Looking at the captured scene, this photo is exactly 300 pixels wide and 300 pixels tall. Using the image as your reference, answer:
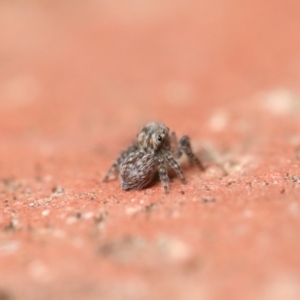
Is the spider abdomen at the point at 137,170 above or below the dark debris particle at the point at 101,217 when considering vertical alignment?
above

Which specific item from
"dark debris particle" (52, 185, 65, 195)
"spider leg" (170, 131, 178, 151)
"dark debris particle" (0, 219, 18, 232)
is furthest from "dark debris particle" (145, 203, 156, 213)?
"spider leg" (170, 131, 178, 151)

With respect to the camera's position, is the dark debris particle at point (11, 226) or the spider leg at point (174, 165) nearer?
the dark debris particle at point (11, 226)

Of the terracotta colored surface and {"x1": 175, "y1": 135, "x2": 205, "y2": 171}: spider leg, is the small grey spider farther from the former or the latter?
the terracotta colored surface

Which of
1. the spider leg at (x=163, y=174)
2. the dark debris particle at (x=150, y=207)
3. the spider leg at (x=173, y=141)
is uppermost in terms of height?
the spider leg at (x=173, y=141)

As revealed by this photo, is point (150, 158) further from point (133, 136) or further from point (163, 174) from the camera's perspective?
point (133, 136)

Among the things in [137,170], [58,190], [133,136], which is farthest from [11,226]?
[133,136]

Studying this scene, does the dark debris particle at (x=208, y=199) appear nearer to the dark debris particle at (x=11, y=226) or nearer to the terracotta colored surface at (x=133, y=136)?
the terracotta colored surface at (x=133, y=136)

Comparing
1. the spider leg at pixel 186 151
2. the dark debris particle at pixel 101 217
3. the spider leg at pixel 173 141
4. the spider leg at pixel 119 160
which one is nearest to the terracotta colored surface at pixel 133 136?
the dark debris particle at pixel 101 217
